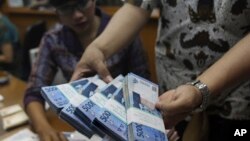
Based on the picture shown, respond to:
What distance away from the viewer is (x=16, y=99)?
1867mm

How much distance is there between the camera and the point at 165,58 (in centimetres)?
121

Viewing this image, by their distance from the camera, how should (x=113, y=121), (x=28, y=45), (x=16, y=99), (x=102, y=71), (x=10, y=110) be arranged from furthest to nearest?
(x=28, y=45), (x=16, y=99), (x=10, y=110), (x=102, y=71), (x=113, y=121)

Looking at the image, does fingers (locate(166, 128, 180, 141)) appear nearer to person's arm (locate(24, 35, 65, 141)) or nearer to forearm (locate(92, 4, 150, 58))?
forearm (locate(92, 4, 150, 58))

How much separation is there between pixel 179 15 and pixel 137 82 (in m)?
0.30

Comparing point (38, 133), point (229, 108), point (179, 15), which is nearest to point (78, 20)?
point (38, 133)

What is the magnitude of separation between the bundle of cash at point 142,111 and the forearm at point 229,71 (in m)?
0.13

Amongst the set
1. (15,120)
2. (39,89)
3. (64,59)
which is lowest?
(15,120)

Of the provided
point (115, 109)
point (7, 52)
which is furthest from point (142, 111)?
point (7, 52)

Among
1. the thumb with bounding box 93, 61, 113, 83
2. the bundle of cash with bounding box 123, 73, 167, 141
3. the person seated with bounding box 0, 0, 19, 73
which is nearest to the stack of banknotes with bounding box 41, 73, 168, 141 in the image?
the bundle of cash with bounding box 123, 73, 167, 141

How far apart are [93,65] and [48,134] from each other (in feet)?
1.41

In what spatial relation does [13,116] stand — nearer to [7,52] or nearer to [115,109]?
[115,109]

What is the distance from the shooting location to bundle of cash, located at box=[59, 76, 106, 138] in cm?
86

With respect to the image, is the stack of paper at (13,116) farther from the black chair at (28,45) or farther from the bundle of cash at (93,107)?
the black chair at (28,45)

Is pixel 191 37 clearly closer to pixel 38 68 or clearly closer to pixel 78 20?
pixel 78 20
